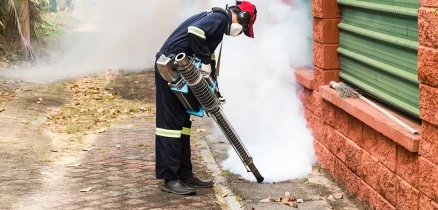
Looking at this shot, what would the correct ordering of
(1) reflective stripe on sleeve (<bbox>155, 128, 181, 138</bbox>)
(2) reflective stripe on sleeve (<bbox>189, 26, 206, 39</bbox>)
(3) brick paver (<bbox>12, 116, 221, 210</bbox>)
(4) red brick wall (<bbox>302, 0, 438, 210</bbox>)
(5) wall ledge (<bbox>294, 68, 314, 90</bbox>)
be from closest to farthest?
1. (4) red brick wall (<bbox>302, 0, 438, 210</bbox>)
2. (2) reflective stripe on sleeve (<bbox>189, 26, 206, 39</bbox>)
3. (3) brick paver (<bbox>12, 116, 221, 210</bbox>)
4. (1) reflective stripe on sleeve (<bbox>155, 128, 181, 138</bbox>)
5. (5) wall ledge (<bbox>294, 68, 314, 90</bbox>)

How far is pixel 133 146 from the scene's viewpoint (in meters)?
8.97

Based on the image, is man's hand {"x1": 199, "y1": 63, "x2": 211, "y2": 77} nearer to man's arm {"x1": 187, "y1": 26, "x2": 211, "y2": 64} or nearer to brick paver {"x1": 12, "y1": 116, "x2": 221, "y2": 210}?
man's arm {"x1": 187, "y1": 26, "x2": 211, "y2": 64}

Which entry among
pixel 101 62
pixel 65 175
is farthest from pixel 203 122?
pixel 101 62

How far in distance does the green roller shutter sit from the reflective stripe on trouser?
1.77 meters

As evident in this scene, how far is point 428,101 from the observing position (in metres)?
4.85

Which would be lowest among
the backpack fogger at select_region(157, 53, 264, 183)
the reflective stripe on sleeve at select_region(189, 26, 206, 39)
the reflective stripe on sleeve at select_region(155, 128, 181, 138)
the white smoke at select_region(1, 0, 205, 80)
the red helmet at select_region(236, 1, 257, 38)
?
the white smoke at select_region(1, 0, 205, 80)

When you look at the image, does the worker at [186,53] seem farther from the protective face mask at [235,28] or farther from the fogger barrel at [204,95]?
the fogger barrel at [204,95]

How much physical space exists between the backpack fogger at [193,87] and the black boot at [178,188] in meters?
0.62

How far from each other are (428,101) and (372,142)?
3.90 ft

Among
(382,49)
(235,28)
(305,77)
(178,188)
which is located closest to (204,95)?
(235,28)

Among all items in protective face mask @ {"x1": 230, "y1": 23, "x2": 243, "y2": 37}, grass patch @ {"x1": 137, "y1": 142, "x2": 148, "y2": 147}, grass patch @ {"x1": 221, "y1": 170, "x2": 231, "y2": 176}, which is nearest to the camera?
protective face mask @ {"x1": 230, "y1": 23, "x2": 243, "y2": 37}

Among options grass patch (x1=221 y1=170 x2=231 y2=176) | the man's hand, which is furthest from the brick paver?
the man's hand

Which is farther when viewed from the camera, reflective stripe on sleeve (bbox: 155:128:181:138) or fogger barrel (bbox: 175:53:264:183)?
reflective stripe on sleeve (bbox: 155:128:181:138)

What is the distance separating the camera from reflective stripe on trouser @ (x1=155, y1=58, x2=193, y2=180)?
261 inches
